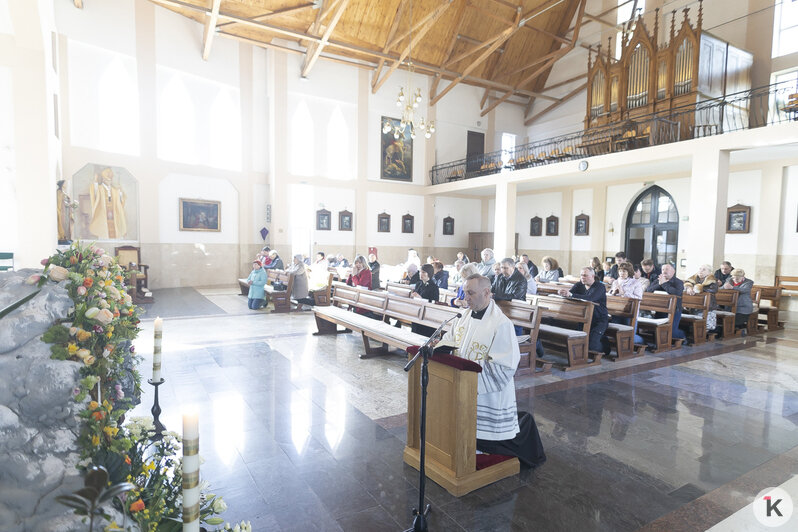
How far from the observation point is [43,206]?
276 inches

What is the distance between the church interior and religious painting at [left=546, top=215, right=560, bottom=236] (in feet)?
0.31

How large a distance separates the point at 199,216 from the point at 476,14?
1362 centimetres

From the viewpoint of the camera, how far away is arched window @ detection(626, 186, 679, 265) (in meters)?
14.4

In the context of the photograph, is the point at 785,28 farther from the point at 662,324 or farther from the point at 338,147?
the point at 338,147

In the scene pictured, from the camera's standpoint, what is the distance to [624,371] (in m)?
5.71

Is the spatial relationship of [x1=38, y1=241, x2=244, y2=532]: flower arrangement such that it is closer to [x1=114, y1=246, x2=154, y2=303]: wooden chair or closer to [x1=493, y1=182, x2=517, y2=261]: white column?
[x1=114, y1=246, x2=154, y2=303]: wooden chair

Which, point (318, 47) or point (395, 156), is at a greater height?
point (318, 47)

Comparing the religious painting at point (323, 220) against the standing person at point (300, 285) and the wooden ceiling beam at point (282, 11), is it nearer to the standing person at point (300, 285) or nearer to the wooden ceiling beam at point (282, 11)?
the wooden ceiling beam at point (282, 11)

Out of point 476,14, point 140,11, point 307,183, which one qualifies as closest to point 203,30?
point 140,11

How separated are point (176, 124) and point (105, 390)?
50.8ft

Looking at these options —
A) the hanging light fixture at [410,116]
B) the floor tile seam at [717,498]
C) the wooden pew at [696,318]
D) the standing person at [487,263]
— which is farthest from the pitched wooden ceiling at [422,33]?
the floor tile seam at [717,498]

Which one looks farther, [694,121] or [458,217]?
[458,217]

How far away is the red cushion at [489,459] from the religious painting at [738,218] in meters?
12.8

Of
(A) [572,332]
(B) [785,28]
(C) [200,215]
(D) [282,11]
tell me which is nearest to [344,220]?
(C) [200,215]
